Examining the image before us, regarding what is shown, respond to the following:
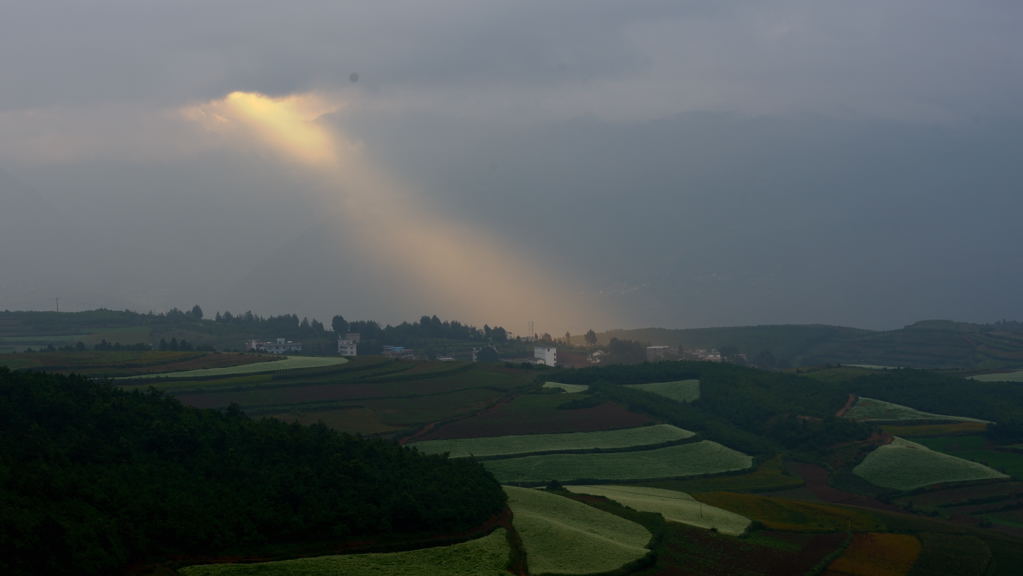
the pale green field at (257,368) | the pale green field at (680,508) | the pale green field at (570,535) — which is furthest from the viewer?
the pale green field at (257,368)

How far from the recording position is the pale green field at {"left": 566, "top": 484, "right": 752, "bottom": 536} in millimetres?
53375


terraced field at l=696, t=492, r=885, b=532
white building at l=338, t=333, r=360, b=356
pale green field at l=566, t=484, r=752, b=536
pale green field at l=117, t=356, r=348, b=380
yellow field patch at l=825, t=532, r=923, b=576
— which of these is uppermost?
white building at l=338, t=333, r=360, b=356

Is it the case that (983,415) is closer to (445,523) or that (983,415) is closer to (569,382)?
(569,382)

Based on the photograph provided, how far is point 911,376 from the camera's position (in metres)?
129

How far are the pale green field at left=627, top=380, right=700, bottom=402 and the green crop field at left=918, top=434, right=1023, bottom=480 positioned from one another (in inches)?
1102

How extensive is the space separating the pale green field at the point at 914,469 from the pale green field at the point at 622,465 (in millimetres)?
10150

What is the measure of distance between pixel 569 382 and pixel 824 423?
33042 mm

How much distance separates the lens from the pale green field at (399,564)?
3484 cm

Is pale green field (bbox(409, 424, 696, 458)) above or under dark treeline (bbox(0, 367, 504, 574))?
under

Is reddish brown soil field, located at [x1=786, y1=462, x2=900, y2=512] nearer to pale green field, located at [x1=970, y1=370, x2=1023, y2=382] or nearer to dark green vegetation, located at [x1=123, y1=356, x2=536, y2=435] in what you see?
dark green vegetation, located at [x1=123, y1=356, x2=536, y2=435]

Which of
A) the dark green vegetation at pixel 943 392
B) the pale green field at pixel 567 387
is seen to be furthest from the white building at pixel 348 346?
the dark green vegetation at pixel 943 392

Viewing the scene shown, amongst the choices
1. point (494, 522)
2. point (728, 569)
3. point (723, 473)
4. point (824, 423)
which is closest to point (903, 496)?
point (723, 473)

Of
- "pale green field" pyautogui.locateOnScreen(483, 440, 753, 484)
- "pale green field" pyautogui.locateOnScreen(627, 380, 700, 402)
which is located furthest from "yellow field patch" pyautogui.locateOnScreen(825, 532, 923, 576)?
"pale green field" pyautogui.locateOnScreen(627, 380, 700, 402)

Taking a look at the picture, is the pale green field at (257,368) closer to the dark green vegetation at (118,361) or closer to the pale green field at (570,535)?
the dark green vegetation at (118,361)
